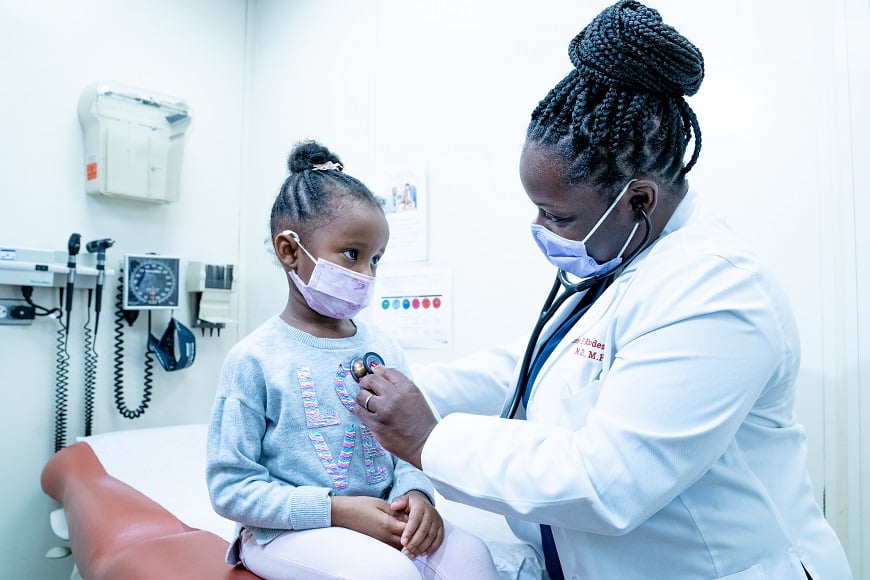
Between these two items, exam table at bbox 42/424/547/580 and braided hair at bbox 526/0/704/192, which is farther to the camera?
exam table at bbox 42/424/547/580

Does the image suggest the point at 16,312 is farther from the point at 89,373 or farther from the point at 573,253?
the point at 573,253

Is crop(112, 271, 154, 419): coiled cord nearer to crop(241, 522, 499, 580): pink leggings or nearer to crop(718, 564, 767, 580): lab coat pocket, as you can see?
crop(241, 522, 499, 580): pink leggings

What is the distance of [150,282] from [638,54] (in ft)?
6.59

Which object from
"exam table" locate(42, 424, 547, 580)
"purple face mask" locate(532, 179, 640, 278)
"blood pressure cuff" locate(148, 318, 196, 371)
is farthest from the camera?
"blood pressure cuff" locate(148, 318, 196, 371)

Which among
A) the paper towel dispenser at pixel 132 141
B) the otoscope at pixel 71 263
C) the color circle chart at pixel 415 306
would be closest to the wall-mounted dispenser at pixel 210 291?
the paper towel dispenser at pixel 132 141

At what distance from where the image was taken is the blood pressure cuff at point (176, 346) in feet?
7.80

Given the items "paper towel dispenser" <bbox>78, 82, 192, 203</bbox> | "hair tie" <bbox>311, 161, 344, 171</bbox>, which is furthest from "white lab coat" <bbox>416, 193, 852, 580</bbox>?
"paper towel dispenser" <bbox>78, 82, 192, 203</bbox>

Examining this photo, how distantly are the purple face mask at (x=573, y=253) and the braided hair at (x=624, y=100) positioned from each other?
0.10 meters

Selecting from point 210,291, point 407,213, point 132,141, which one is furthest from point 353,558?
point 132,141

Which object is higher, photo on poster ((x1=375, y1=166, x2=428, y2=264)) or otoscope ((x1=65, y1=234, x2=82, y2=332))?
photo on poster ((x1=375, y1=166, x2=428, y2=264))

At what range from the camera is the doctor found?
0.79 meters

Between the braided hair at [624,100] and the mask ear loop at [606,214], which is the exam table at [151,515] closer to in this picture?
the mask ear loop at [606,214]

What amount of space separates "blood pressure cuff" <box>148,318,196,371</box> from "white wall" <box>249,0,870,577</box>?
1.24ft

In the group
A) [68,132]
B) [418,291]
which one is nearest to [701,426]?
[418,291]
